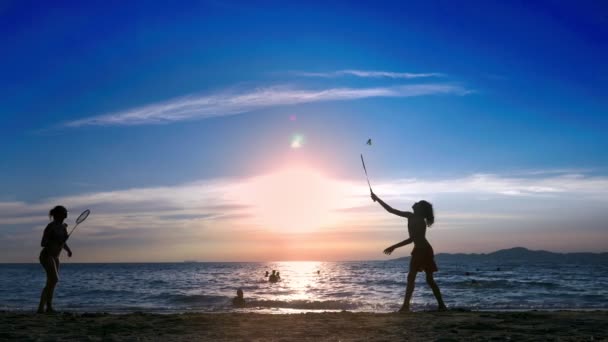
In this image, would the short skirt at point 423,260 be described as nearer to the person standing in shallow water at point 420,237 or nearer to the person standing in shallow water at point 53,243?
the person standing in shallow water at point 420,237

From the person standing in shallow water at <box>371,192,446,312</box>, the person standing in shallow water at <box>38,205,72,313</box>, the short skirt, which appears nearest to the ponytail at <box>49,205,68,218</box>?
the person standing in shallow water at <box>38,205,72,313</box>

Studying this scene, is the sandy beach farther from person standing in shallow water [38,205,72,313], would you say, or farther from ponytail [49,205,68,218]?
ponytail [49,205,68,218]

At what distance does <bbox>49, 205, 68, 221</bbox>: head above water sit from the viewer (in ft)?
35.4

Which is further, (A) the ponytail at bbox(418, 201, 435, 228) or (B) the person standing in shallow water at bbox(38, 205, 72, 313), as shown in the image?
(A) the ponytail at bbox(418, 201, 435, 228)

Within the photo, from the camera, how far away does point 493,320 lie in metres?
9.13

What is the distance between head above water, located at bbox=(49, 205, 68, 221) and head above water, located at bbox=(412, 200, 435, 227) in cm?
785

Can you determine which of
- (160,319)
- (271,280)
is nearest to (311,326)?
(160,319)

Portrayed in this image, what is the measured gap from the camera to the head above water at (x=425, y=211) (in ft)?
35.6

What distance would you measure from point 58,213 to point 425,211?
815cm

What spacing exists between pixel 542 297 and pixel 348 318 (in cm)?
1880

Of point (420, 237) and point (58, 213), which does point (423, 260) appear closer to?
point (420, 237)

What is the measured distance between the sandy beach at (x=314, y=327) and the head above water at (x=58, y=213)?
2.11 m

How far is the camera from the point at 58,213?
35.4 feet


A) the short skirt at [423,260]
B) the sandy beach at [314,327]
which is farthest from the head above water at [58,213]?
the short skirt at [423,260]
